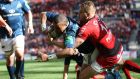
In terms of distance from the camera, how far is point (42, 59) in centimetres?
620

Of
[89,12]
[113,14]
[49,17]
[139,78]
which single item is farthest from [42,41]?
[89,12]

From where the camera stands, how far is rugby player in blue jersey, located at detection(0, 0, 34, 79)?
9.85 meters

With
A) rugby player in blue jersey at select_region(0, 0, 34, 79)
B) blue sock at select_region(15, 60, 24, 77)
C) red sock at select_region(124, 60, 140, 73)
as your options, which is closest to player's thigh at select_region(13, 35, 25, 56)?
rugby player in blue jersey at select_region(0, 0, 34, 79)

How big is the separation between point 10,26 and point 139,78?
3210 millimetres

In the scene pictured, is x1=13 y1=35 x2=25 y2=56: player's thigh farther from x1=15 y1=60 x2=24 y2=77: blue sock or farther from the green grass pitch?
the green grass pitch

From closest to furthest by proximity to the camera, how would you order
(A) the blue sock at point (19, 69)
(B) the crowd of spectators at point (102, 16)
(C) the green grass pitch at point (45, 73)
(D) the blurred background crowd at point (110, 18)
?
(A) the blue sock at point (19, 69) → (C) the green grass pitch at point (45, 73) → (D) the blurred background crowd at point (110, 18) → (B) the crowd of spectators at point (102, 16)

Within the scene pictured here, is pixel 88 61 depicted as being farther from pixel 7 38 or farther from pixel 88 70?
pixel 7 38

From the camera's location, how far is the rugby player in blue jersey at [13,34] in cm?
985

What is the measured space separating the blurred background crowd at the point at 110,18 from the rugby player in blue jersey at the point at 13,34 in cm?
1272

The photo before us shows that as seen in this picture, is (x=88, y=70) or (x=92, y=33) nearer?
(x=92, y=33)

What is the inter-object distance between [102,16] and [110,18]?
1.54 feet

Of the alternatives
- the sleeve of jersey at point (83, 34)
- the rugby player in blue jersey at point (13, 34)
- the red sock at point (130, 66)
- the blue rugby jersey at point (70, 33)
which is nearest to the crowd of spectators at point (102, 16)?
the rugby player in blue jersey at point (13, 34)

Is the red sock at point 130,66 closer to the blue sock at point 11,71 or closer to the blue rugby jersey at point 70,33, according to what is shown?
the blue rugby jersey at point 70,33

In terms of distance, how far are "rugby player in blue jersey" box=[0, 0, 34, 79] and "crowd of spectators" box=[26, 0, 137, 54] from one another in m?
13.0
